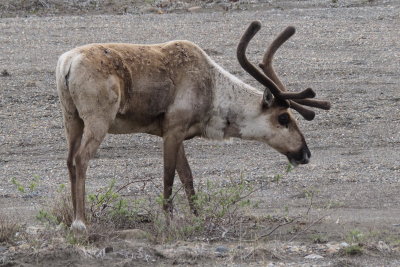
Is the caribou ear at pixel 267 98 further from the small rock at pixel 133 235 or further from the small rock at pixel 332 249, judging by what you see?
the small rock at pixel 133 235

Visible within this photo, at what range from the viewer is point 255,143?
13367mm

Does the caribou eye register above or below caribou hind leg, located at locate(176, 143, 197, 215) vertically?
above

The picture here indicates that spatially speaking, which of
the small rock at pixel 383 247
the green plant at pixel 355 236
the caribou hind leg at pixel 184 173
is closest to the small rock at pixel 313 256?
the green plant at pixel 355 236

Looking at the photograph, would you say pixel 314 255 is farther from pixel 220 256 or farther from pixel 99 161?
pixel 99 161

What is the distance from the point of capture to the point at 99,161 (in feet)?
41.7

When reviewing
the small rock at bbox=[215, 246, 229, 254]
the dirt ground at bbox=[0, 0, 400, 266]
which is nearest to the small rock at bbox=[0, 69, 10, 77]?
the dirt ground at bbox=[0, 0, 400, 266]

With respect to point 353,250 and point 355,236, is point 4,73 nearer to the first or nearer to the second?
point 355,236

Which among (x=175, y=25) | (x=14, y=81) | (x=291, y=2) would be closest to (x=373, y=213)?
(x=14, y=81)

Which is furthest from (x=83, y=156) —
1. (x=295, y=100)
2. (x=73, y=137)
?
(x=295, y=100)

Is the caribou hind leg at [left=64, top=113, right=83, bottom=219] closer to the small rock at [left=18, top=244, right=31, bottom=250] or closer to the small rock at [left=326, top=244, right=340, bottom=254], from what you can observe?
the small rock at [left=18, top=244, right=31, bottom=250]

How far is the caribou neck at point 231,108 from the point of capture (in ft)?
32.6

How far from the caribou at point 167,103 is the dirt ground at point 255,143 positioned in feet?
1.92

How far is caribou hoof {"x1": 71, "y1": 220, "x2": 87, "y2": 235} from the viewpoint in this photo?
29.0ft

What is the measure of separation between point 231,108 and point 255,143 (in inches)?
135
